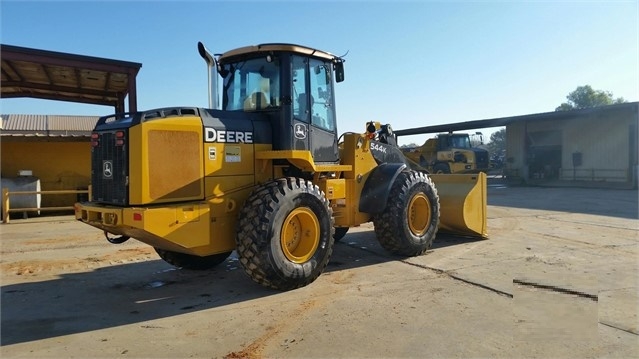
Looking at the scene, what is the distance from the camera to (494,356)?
12.4 ft

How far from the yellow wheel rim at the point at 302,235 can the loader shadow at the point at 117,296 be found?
0.59m

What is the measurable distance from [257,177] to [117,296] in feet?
7.21

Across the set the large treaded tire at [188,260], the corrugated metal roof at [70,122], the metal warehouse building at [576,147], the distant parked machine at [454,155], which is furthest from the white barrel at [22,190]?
the metal warehouse building at [576,147]

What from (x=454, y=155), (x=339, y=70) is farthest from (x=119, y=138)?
(x=454, y=155)

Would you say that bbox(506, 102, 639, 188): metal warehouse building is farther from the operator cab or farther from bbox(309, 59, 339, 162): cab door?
the operator cab

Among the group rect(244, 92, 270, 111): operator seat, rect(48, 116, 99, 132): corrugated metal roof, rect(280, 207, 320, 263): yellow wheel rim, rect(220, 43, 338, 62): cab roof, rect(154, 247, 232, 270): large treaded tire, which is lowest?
rect(154, 247, 232, 270): large treaded tire

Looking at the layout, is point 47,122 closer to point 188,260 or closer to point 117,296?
point 188,260

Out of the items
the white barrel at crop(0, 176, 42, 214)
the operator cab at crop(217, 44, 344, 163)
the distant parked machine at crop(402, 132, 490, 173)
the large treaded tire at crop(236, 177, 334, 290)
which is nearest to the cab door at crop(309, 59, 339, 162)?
the operator cab at crop(217, 44, 344, 163)

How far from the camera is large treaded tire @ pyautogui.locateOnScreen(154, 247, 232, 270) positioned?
6.70 metres

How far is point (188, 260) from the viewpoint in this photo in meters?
6.81

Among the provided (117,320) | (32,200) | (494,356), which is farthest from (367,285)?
(32,200)

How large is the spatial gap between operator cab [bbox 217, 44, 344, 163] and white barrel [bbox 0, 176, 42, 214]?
32.1 ft

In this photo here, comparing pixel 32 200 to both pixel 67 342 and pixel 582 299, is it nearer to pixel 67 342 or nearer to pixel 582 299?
pixel 67 342

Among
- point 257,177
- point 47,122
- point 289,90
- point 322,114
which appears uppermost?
point 47,122
